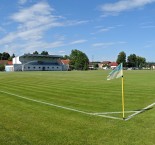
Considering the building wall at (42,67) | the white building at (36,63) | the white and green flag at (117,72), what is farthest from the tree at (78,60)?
the white and green flag at (117,72)

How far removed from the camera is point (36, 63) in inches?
6988

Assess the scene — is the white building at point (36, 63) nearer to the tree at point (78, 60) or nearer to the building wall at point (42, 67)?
the building wall at point (42, 67)

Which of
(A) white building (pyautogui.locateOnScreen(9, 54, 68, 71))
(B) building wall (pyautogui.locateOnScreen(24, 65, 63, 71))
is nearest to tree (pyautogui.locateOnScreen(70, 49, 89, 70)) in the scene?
(A) white building (pyautogui.locateOnScreen(9, 54, 68, 71))

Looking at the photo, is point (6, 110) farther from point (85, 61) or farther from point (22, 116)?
point (85, 61)

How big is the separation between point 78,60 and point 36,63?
25423 millimetres

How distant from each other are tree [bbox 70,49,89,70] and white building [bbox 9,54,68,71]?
7002 millimetres

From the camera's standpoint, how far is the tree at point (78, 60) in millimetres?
180250

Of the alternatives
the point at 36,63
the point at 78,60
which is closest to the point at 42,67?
the point at 36,63

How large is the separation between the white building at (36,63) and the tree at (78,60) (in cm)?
700

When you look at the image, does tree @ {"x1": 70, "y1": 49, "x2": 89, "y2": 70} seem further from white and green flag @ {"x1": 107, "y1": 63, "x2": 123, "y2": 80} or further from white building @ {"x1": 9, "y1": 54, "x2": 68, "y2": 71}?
white and green flag @ {"x1": 107, "y1": 63, "x2": 123, "y2": 80}

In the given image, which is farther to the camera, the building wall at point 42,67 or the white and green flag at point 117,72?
the building wall at point 42,67

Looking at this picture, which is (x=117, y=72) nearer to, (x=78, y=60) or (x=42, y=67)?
(x=42, y=67)

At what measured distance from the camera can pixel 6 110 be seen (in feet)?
46.1

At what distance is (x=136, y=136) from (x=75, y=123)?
263 cm
